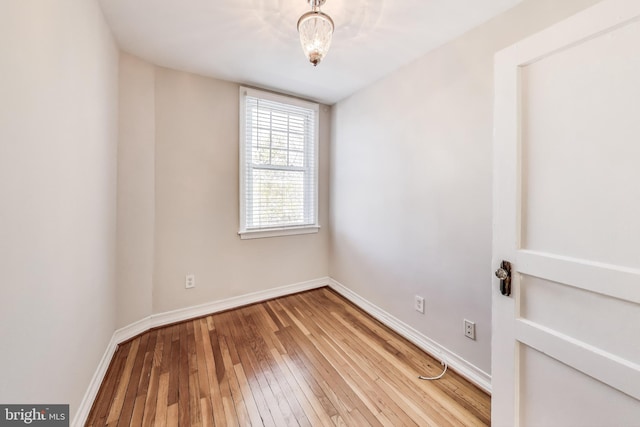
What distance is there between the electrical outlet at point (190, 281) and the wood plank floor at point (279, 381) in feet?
1.14

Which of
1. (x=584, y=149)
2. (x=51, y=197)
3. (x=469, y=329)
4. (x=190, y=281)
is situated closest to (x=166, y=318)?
(x=190, y=281)

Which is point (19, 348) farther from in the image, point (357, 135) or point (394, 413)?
point (357, 135)

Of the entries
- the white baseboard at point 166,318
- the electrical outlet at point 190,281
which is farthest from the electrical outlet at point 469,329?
the electrical outlet at point 190,281

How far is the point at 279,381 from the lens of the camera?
62.5 inches

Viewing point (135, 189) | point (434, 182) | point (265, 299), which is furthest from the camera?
point (265, 299)

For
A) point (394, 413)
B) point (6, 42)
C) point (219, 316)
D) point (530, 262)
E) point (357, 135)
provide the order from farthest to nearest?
point (357, 135) < point (219, 316) < point (394, 413) < point (530, 262) < point (6, 42)

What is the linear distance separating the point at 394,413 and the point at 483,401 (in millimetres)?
565

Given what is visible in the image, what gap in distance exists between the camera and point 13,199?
2.56 feet

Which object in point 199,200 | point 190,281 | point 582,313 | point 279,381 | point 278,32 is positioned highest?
point 278,32

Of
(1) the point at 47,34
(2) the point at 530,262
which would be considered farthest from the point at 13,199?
(2) the point at 530,262

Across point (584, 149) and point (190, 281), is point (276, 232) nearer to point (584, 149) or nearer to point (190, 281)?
point (190, 281)

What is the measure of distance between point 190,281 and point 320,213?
5.34 ft

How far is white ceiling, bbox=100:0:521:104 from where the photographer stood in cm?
144
